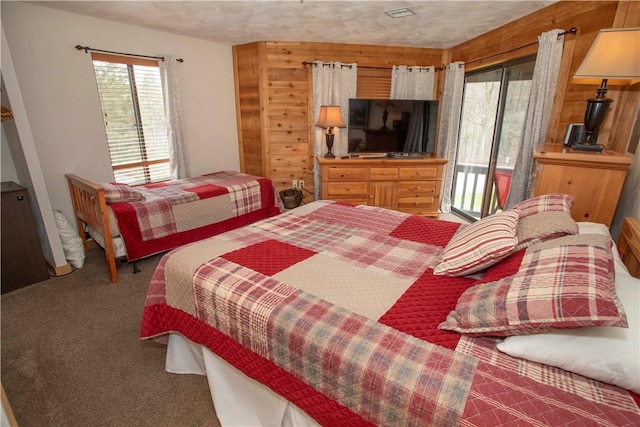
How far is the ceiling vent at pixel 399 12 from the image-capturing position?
2950 millimetres

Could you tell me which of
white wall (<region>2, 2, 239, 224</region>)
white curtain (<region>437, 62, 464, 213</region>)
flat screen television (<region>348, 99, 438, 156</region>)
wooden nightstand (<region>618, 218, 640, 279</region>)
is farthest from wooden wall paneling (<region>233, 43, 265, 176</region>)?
wooden nightstand (<region>618, 218, 640, 279</region>)

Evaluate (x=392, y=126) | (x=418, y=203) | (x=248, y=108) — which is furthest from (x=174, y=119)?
(x=418, y=203)

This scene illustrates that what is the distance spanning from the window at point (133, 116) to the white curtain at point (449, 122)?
3.61 metres

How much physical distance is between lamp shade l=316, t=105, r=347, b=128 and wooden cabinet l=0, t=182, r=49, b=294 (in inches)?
119

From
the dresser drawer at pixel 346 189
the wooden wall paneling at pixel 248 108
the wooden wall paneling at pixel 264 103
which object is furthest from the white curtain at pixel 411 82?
the wooden wall paneling at pixel 248 108

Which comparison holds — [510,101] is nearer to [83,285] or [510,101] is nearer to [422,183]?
[422,183]

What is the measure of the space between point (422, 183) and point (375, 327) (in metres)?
3.37

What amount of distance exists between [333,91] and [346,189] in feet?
4.46

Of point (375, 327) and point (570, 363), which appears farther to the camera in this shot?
point (375, 327)

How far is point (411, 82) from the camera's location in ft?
14.4

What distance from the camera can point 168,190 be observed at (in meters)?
3.44

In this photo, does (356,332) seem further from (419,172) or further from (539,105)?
(419,172)

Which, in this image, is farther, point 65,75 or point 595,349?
point 65,75

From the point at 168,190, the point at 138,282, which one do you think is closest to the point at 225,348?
the point at 138,282
